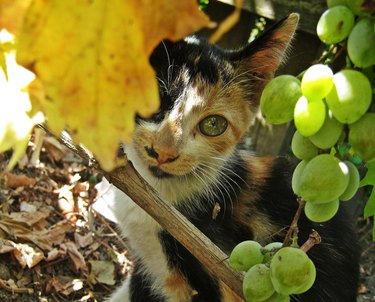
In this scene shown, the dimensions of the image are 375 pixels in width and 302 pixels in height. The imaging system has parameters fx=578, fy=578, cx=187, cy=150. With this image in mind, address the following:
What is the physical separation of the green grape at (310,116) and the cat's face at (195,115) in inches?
45.5

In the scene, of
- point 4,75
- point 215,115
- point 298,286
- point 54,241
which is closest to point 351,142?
point 298,286

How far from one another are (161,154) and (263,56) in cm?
57

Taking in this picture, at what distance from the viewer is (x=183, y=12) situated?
73cm

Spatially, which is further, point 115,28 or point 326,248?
point 326,248

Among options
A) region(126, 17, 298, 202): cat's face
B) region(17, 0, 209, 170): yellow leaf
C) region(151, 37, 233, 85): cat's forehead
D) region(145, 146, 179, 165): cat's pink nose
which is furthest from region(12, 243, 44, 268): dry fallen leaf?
region(17, 0, 209, 170): yellow leaf

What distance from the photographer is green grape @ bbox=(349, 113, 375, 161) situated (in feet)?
2.79

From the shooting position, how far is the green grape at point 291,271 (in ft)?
3.27

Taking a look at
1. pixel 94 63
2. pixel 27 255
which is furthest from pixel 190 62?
pixel 94 63

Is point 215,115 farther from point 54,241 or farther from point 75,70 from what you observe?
point 75,70

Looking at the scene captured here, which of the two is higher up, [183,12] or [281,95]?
[183,12]

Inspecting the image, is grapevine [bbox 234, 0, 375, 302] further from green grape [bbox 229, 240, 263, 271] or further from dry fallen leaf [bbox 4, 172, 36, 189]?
dry fallen leaf [bbox 4, 172, 36, 189]

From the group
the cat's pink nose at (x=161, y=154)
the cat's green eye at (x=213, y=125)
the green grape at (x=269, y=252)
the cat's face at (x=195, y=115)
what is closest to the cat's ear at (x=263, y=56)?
the cat's face at (x=195, y=115)

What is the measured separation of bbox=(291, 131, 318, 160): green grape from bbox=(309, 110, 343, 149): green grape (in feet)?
0.17

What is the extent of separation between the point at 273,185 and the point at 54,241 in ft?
3.75
